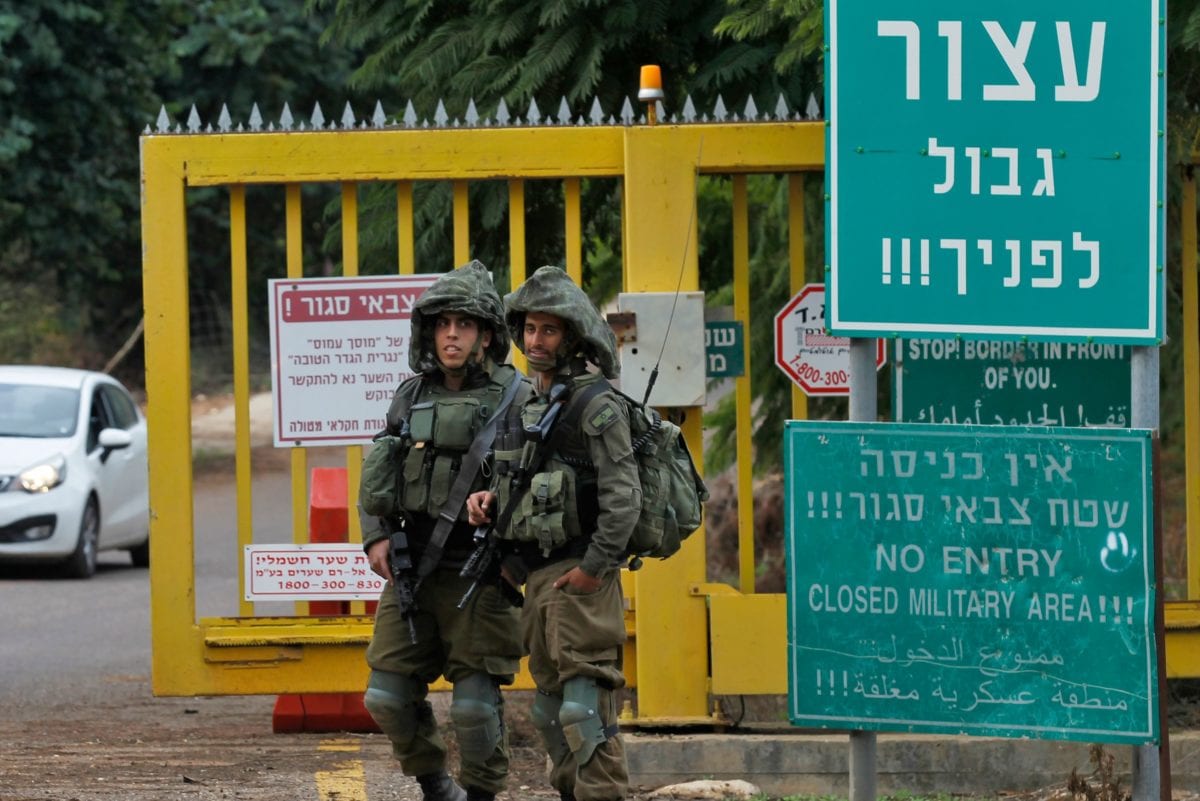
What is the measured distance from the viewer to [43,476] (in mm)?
13859

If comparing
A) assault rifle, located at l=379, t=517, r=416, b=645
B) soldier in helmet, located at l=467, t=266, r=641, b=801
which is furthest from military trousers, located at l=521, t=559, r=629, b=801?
assault rifle, located at l=379, t=517, r=416, b=645

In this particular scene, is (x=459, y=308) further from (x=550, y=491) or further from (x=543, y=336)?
(x=550, y=491)

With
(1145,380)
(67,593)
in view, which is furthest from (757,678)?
(67,593)

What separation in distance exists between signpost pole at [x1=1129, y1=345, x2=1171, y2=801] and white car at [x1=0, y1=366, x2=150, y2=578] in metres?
10.6

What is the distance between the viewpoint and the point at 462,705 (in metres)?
5.80

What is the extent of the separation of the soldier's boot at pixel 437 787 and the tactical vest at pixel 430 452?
85 centimetres

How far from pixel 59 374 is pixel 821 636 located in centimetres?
1129

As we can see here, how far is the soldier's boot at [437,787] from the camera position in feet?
19.5

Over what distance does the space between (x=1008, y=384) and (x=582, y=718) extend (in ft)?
6.34

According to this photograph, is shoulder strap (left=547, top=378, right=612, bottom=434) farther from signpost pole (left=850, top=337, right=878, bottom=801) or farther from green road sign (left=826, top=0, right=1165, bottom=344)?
green road sign (left=826, top=0, right=1165, bottom=344)

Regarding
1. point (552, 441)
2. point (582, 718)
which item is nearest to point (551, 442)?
point (552, 441)

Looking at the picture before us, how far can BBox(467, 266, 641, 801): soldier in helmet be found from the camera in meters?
5.40

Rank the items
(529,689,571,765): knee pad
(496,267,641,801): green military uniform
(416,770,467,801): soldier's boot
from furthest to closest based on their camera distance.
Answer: (416,770,467,801): soldier's boot → (529,689,571,765): knee pad → (496,267,641,801): green military uniform

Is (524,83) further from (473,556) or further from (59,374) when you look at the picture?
(59,374)
